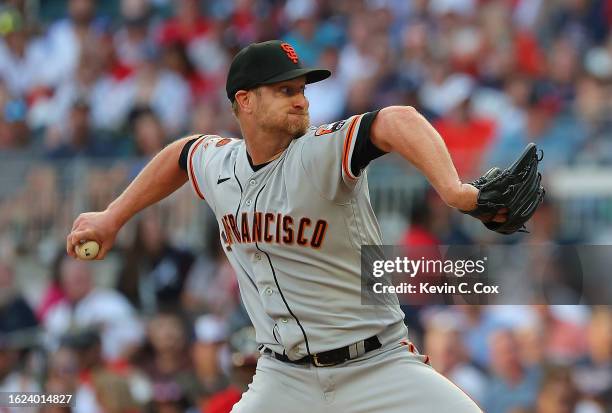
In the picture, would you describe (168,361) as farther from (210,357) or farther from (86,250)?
(86,250)

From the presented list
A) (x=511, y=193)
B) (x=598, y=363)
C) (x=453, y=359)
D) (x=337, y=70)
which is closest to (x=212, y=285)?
(x=453, y=359)

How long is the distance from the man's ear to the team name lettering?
1.28ft

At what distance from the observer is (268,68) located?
4.10 m

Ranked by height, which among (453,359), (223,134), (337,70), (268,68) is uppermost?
(268,68)

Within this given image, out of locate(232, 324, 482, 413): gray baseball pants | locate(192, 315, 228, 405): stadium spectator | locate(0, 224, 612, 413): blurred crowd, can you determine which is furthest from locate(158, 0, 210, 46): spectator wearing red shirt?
locate(232, 324, 482, 413): gray baseball pants

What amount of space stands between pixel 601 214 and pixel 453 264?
3.40 m

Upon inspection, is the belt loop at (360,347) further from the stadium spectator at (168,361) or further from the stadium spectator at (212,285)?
the stadium spectator at (212,285)

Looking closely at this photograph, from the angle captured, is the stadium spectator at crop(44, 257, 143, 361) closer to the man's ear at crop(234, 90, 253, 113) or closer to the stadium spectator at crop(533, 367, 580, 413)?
the stadium spectator at crop(533, 367, 580, 413)

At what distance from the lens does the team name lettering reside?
13.1 feet

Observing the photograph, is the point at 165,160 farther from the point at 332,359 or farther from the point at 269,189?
the point at 332,359

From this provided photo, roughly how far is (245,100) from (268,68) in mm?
177

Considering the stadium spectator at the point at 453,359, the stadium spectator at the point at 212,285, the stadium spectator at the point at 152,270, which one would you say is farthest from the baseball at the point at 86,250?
the stadium spectator at the point at 152,270

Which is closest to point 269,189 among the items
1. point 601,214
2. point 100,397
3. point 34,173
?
point 100,397

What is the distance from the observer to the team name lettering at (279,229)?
3.98m
